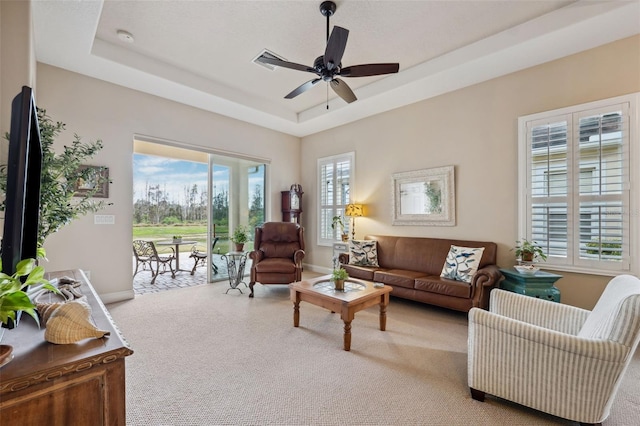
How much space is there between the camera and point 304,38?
10.9ft

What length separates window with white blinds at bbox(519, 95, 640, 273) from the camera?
296 cm

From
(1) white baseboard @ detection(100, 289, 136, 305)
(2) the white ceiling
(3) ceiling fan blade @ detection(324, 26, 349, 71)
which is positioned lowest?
(1) white baseboard @ detection(100, 289, 136, 305)

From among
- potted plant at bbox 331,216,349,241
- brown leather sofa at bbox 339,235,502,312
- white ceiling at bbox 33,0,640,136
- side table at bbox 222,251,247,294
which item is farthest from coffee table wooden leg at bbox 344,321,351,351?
white ceiling at bbox 33,0,640,136

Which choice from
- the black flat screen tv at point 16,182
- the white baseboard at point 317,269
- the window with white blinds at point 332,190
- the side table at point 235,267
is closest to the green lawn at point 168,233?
the side table at point 235,267

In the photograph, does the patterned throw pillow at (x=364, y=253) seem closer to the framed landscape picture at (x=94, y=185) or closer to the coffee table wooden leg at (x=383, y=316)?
the coffee table wooden leg at (x=383, y=316)

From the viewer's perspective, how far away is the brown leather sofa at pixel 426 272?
324cm

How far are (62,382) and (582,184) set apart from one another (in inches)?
177

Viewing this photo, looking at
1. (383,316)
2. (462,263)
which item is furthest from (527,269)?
(383,316)

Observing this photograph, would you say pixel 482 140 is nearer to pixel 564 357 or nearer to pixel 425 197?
pixel 425 197

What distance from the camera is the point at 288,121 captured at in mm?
5527

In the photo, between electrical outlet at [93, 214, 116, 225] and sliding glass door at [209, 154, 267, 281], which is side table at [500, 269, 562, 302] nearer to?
sliding glass door at [209, 154, 267, 281]

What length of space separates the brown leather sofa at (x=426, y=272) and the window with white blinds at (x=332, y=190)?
107cm

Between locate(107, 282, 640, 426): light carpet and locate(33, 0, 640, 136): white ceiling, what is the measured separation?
3.12m

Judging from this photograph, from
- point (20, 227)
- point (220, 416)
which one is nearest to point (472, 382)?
point (220, 416)
